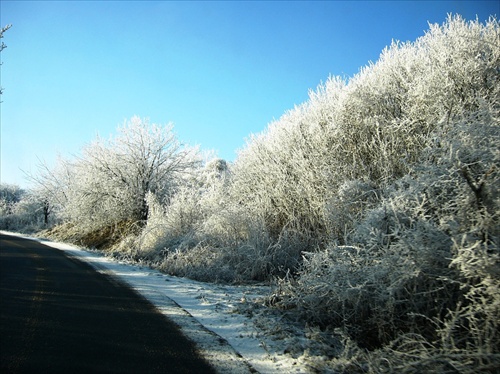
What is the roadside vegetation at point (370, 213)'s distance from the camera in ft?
9.93

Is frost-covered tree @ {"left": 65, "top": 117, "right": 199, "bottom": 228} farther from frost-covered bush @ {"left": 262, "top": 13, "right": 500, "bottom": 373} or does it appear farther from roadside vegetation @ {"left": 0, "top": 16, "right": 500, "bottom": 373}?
frost-covered bush @ {"left": 262, "top": 13, "right": 500, "bottom": 373}

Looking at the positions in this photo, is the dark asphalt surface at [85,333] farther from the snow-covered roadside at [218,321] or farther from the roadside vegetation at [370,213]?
the roadside vegetation at [370,213]

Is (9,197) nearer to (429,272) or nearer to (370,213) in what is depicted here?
(370,213)

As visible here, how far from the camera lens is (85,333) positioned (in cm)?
349

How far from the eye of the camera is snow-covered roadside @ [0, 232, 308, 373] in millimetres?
3062

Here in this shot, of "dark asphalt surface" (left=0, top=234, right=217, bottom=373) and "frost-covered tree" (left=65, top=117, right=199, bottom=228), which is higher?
"frost-covered tree" (left=65, top=117, right=199, bottom=228)

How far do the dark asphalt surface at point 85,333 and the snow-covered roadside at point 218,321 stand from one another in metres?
0.19

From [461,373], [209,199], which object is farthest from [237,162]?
[461,373]

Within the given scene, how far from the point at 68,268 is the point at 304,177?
6.36 m

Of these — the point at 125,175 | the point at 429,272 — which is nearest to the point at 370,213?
the point at 429,272

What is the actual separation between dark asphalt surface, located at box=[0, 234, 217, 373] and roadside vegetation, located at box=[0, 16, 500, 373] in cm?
151

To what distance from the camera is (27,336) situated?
3.35 meters

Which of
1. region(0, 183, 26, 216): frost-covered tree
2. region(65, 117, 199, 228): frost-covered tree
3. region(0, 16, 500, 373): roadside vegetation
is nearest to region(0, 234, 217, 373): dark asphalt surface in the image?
region(0, 16, 500, 373): roadside vegetation

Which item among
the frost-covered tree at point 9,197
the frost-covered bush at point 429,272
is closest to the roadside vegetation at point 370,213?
the frost-covered bush at point 429,272
